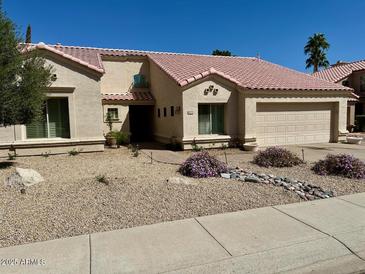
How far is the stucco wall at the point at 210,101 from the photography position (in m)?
13.7

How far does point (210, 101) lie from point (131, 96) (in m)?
6.19

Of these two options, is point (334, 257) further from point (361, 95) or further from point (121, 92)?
point (361, 95)

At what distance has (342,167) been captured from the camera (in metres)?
8.26

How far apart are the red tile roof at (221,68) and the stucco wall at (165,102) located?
0.55m

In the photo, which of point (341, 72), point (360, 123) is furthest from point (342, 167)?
point (341, 72)

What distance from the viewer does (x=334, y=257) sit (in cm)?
390

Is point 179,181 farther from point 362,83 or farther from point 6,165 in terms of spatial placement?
point 362,83

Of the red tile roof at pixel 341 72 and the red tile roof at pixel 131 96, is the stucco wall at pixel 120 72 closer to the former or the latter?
the red tile roof at pixel 131 96

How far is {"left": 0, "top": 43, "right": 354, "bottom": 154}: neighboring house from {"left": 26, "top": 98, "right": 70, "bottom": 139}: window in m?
0.04

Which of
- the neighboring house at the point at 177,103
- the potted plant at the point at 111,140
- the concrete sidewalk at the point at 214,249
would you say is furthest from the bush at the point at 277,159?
the potted plant at the point at 111,140

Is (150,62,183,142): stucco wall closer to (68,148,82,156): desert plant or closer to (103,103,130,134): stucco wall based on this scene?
(103,103,130,134): stucco wall

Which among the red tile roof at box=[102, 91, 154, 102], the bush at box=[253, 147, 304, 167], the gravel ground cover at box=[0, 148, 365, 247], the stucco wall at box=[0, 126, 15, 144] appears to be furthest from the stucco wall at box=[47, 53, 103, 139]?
the bush at box=[253, 147, 304, 167]

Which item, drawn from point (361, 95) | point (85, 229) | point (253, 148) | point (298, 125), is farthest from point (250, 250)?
point (361, 95)

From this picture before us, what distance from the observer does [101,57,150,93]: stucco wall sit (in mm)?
18656
